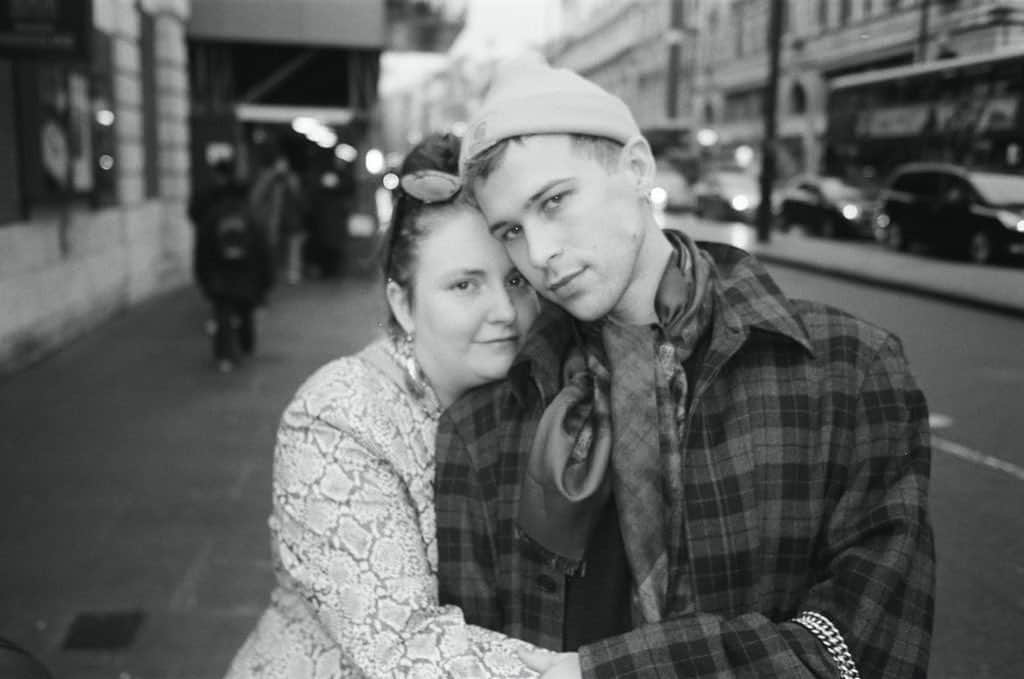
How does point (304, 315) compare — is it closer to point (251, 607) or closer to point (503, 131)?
point (251, 607)

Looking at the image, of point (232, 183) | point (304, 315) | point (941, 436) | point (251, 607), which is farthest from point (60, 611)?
point (304, 315)

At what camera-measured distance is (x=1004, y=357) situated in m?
9.92

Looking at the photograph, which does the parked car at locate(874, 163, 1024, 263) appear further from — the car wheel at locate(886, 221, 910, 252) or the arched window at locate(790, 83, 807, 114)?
the arched window at locate(790, 83, 807, 114)

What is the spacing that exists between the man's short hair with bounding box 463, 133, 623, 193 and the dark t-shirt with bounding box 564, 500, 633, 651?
0.48 metres

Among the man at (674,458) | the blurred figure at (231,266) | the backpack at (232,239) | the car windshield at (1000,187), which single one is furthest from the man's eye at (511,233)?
the car windshield at (1000,187)

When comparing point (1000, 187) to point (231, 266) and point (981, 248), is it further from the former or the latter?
point (231, 266)

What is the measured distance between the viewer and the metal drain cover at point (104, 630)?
12.5 ft

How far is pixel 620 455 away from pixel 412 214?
0.57 meters

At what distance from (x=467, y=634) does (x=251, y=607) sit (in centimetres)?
284

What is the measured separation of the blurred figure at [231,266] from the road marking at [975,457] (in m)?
5.35

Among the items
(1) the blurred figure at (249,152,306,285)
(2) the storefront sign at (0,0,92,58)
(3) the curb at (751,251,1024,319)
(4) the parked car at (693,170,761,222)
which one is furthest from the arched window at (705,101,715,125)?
(2) the storefront sign at (0,0,92,58)

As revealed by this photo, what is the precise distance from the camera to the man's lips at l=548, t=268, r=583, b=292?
1.55 metres

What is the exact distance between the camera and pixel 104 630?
3945mm

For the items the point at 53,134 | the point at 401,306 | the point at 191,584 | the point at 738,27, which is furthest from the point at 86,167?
the point at 738,27
